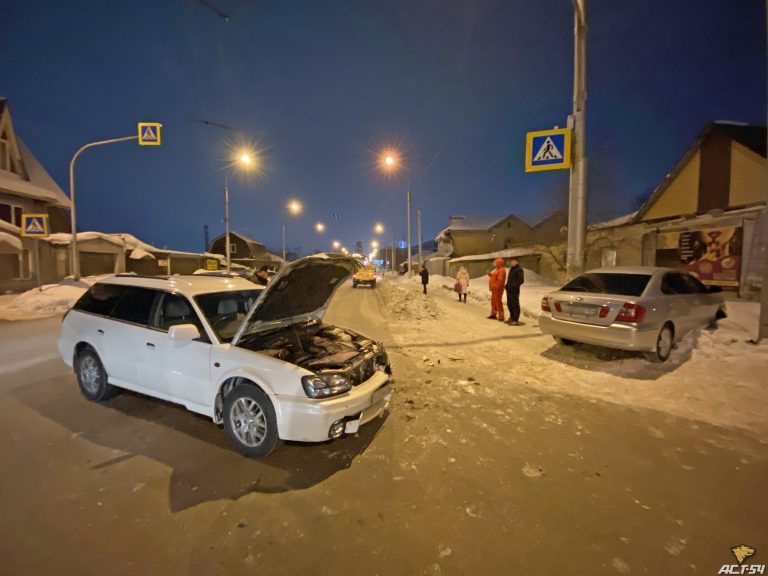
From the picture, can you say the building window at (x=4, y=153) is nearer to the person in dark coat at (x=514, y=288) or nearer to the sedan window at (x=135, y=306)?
the sedan window at (x=135, y=306)

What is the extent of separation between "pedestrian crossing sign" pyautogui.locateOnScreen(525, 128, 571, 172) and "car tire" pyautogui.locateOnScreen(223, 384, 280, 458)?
24.3 ft

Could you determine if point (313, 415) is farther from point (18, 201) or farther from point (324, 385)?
point (18, 201)

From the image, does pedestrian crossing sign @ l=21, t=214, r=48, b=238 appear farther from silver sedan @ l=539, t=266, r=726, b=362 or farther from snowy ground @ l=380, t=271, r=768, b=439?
silver sedan @ l=539, t=266, r=726, b=362

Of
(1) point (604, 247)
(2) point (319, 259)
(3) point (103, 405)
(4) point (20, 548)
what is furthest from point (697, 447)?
(1) point (604, 247)

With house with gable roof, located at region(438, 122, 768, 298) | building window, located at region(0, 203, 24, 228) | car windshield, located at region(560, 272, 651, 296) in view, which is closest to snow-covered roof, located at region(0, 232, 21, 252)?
building window, located at region(0, 203, 24, 228)

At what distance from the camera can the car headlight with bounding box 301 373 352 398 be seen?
3168 mm

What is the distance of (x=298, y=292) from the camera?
14.9ft

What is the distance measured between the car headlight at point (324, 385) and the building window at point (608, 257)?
763 inches

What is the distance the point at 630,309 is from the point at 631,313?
0.06 m

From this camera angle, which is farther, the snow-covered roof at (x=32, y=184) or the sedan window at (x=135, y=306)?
the snow-covered roof at (x=32, y=184)

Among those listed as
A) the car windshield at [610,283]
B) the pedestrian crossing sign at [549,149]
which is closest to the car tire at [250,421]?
the car windshield at [610,283]

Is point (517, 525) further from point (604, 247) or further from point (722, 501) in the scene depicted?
point (604, 247)

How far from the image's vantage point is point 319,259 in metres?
4.25

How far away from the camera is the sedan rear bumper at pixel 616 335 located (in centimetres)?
552
